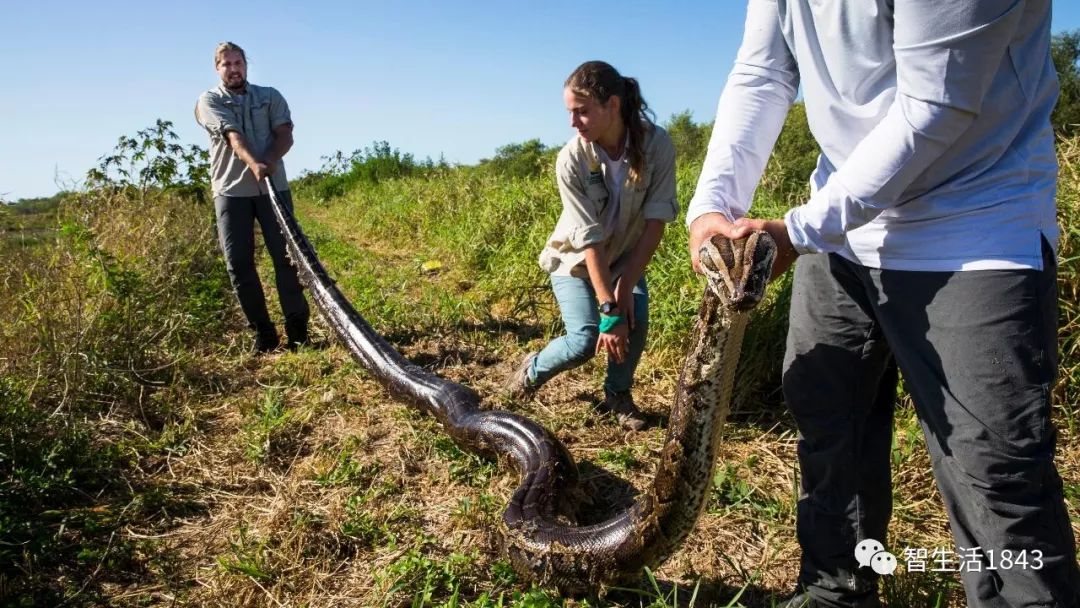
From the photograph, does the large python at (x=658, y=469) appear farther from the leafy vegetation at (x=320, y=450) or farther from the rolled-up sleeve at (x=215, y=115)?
the rolled-up sleeve at (x=215, y=115)

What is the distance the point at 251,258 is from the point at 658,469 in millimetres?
4295

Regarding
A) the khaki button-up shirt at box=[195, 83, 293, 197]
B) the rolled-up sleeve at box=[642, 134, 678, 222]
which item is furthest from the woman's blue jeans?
the khaki button-up shirt at box=[195, 83, 293, 197]

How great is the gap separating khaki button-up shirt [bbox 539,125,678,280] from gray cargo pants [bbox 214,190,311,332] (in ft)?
9.01

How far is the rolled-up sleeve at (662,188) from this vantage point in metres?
3.56

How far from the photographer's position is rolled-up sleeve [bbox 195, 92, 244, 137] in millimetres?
5137

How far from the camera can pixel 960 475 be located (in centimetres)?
158

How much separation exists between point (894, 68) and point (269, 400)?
3708 mm

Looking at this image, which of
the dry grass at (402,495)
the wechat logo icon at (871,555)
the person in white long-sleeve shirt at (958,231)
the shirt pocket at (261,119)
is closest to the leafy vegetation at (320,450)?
the dry grass at (402,495)

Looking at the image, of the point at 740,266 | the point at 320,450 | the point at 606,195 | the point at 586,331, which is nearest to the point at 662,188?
the point at 606,195

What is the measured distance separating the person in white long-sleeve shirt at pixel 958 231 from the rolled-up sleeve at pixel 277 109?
15.2ft

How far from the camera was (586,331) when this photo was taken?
367 centimetres

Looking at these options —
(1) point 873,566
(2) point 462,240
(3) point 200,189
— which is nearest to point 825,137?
(1) point 873,566

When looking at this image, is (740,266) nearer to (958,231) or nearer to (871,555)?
(958,231)

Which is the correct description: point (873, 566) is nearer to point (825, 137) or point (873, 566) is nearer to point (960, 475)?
point (960, 475)
